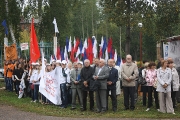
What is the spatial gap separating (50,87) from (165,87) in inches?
193

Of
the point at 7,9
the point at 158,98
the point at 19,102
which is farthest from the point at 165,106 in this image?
the point at 7,9

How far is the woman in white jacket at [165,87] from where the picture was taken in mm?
11891

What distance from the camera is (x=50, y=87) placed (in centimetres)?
1438

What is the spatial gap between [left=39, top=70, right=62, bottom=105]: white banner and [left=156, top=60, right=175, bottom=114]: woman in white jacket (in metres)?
4.27

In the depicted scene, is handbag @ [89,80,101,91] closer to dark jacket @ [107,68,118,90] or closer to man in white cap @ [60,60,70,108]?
dark jacket @ [107,68,118,90]

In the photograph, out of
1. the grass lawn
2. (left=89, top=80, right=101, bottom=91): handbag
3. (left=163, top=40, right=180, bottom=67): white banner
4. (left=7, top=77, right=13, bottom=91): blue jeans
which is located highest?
(left=163, top=40, right=180, bottom=67): white banner

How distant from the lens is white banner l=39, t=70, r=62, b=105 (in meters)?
A: 14.2

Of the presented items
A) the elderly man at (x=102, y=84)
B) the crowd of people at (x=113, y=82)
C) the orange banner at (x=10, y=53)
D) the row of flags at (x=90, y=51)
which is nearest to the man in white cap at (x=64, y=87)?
the crowd of people at (x=113, y=82)

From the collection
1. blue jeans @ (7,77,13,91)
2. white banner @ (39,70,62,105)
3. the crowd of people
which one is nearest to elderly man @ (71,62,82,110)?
the crowd of people

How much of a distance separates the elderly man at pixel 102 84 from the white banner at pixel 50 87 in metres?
2.22

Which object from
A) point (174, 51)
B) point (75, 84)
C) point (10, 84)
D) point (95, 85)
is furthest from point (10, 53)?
point (174, 51)

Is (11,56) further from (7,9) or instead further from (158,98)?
(158,98)

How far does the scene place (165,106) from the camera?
40.0ft

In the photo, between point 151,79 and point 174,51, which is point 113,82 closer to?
point 151,79
